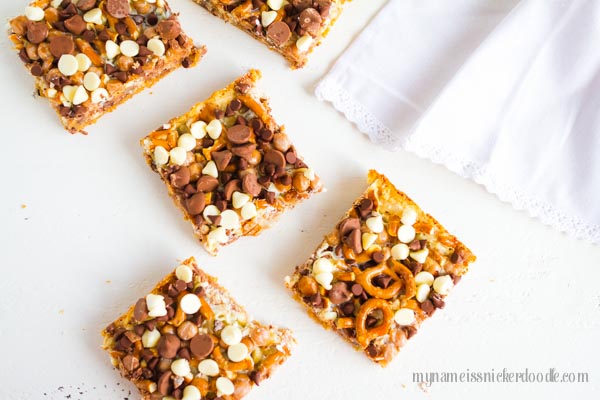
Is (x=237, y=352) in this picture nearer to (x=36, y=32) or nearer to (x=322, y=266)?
(x=322, y=266)

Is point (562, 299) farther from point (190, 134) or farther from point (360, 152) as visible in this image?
point (190, 134)

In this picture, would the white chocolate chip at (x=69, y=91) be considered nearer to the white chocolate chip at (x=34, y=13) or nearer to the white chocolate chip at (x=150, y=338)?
the white chocolate chip at (x=34, y=13)

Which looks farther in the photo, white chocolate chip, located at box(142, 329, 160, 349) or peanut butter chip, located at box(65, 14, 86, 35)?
peanut butter chip, located at box(65, 14, 86, 35)

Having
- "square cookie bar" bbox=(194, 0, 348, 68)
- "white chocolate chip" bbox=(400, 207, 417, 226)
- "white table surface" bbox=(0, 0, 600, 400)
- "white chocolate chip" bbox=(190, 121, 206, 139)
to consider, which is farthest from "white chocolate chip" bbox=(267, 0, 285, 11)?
"white chocolate chip" bbox=(400, 207, 417, 226)

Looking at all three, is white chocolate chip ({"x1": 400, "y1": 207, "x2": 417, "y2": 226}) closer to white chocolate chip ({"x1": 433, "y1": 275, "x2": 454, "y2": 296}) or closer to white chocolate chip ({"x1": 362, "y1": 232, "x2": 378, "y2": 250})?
white chocolate chip ({"x1": 362, "y1": 232, "x2": 378, "y2": 250})

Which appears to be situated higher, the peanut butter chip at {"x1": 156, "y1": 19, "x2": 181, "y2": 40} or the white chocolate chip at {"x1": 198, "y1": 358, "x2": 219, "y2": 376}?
the peanut butter chip at {"x1": 156, "y1": 19, "x2": 181, "y2": 40}

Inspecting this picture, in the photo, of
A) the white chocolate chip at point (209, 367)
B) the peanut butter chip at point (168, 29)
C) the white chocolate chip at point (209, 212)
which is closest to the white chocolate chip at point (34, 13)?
the peanut butter chip at point (168, 29)

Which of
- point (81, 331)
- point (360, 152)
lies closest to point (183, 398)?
point (81, 331)

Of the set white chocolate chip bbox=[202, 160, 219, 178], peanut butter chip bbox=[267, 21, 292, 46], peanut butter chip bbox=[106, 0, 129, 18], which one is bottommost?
white chocolate chip bbox=[202, 160, 219, 178]
